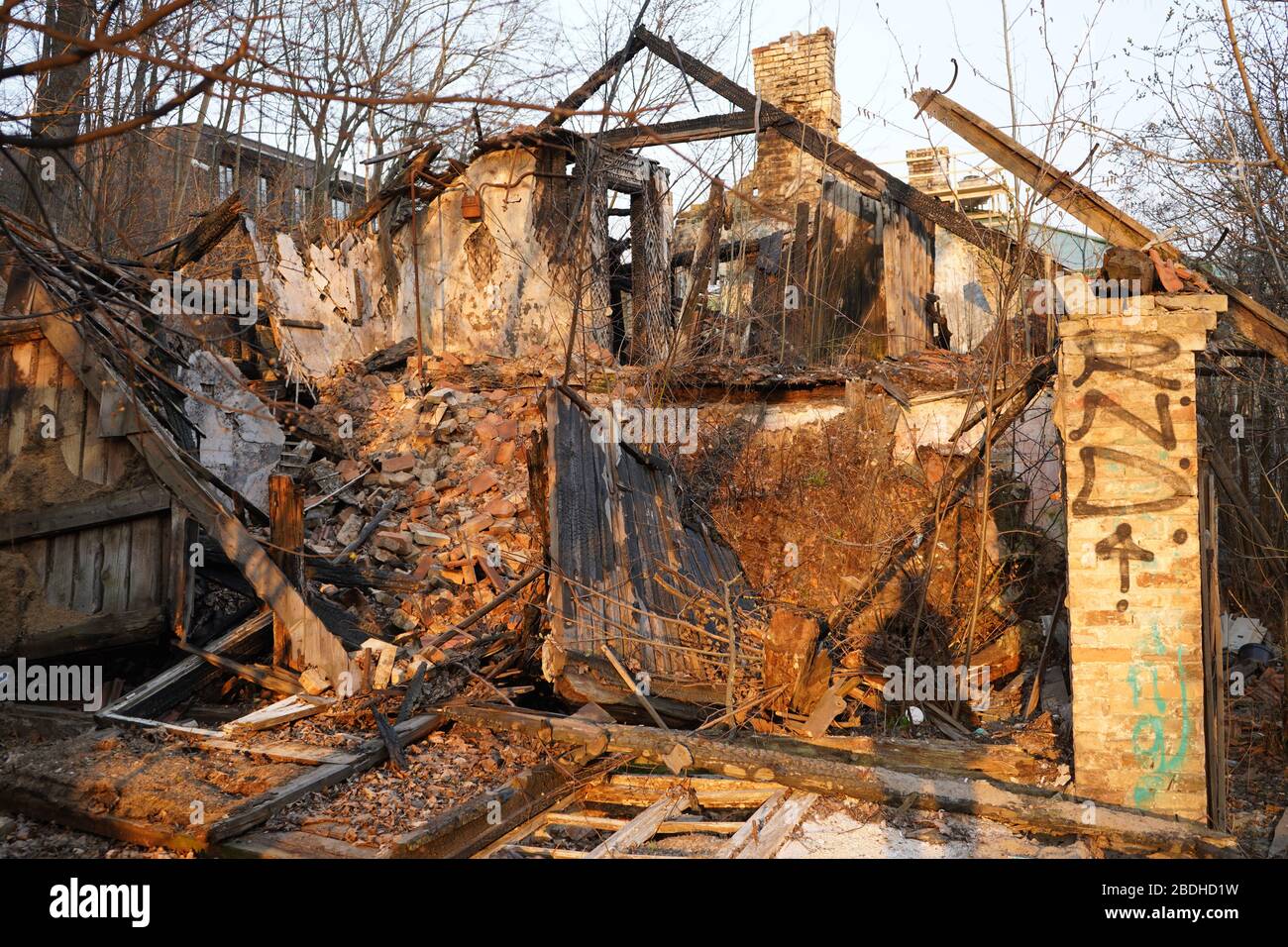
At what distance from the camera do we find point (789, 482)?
1245 cm

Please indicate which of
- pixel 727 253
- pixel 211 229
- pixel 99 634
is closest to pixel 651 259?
pixel 727 253

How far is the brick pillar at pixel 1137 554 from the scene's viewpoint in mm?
5234

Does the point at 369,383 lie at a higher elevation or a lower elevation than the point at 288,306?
lower

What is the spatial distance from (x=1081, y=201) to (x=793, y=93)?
599 inches

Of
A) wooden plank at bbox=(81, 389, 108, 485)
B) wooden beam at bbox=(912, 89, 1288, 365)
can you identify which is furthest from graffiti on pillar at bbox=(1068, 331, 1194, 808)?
wooden plank at bbox=(81, 389, 108, 485)

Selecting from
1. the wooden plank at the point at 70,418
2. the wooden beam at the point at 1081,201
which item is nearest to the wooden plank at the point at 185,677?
A: the wooden plank at the point at 70,418

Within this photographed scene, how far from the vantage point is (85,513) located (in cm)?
724

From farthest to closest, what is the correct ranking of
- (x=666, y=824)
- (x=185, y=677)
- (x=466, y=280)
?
(x=466, y=280) < (x=185, y=677) < (x=666, y=824)

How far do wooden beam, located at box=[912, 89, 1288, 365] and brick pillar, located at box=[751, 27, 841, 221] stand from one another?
516 inches

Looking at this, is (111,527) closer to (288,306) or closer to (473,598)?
(473,598)

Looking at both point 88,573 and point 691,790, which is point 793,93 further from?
point 691,790
